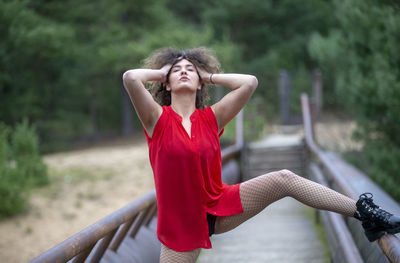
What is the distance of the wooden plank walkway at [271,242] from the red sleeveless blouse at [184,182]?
174 centimetres

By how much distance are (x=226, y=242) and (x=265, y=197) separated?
7.60 ft

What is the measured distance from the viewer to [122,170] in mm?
10789

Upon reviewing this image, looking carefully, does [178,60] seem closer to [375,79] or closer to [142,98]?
[142,98]

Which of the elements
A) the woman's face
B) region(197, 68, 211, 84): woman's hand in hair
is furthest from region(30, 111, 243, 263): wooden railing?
region(197, 68, 211, 84): woman's hand in hair

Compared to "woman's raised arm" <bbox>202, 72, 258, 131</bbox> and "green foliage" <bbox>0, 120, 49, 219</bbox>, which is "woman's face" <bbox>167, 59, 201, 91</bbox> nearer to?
"woman's raised arm" <bbox>202, 72, 258, 131</bbox>

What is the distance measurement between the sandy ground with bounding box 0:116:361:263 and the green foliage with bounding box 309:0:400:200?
148cm

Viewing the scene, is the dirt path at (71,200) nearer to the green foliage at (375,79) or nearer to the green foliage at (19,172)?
the green foliage at (19,172)

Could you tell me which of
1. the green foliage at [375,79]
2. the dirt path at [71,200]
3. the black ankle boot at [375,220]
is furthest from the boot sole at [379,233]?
the dirt path at [71,200]

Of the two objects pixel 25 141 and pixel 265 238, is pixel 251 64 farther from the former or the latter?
pixel 265 238

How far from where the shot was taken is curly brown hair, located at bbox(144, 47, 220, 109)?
257 centimetres

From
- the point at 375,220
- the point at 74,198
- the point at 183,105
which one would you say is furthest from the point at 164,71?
the point at 74,198

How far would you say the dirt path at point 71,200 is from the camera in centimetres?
671

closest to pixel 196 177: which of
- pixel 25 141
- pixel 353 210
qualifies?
pixel 353 210

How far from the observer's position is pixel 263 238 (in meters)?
4.60
